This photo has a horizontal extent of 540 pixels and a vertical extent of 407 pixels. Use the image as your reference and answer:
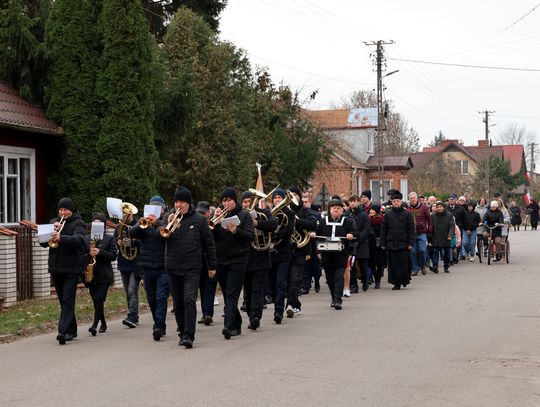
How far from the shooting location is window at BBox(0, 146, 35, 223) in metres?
23.2

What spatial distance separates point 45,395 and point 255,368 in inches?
90.7

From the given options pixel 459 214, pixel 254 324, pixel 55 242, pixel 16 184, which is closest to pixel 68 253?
pixel 55 242

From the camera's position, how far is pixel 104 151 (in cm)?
2366

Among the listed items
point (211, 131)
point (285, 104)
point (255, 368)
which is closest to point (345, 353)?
point (255, 368)

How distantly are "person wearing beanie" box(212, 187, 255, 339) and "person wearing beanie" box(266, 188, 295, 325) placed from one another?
130cm

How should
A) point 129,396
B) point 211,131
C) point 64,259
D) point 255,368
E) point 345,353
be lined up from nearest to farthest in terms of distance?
point 129,396, point 255,368, point 345,353, point 64,259, point 211,131

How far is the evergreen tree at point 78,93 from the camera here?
23812mm

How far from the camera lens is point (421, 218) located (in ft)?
79.4

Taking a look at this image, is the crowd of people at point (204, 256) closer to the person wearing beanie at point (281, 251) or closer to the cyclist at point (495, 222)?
the person wearing beanie at point (281, 251)

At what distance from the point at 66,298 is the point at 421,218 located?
44.1ft

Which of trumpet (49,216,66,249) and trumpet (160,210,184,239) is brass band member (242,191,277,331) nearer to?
trumpet (160,210,184,239)

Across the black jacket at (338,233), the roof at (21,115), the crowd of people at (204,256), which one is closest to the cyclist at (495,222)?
the crowd of people at (204,256)

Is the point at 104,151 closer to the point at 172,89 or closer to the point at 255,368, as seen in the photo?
the point at 172,89

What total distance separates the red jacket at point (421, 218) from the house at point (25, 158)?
30.2ft
